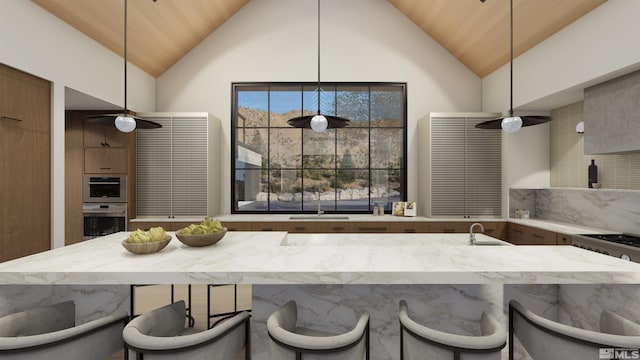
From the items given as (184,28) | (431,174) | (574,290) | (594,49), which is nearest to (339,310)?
(574,290)

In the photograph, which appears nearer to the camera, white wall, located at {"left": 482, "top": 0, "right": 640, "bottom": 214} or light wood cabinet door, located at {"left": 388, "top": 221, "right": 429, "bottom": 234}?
white wall, located at {"left": 482, "top": 0, "right": 640, "bottom": 214}

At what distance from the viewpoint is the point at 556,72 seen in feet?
11.0

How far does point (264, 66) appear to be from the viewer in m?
4.80

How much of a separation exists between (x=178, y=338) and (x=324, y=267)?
2.23 ft

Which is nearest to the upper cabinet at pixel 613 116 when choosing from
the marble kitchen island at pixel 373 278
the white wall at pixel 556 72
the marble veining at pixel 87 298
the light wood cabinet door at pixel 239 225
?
the white wall at pixel 556 72

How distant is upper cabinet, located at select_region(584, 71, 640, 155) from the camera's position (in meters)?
2.64

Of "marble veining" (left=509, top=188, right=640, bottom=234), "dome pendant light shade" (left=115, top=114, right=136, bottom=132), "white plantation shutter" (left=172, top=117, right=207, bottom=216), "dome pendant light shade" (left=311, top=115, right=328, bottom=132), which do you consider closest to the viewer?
"dome pendant light shade" (left=115, top=114, right=136, bottom=132)

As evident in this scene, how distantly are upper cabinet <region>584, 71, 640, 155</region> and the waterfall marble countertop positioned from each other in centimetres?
162

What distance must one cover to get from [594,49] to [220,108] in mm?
4643

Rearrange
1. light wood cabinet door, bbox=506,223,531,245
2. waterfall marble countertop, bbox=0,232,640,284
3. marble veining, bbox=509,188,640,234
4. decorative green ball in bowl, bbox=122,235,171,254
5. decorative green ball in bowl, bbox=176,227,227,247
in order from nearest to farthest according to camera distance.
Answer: waterfall marble countertop, bbox=0,232,640,284
decorative green ball in bowl, bbox=122,235,171,254
decorative green ball in bowl, bbox=176,227,227,247
marble veining, bbox=509,188,640,234
light wood cabinet door, bbox=506,223,531,245

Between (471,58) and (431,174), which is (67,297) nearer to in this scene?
(431,174)

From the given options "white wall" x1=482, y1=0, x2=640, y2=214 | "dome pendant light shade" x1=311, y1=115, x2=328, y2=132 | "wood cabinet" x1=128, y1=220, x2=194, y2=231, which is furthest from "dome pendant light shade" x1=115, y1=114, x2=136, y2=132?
"white wall" x1=482, y1=0, x2=640, y2=214

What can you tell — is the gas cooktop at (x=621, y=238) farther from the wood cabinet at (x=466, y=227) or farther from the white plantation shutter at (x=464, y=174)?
the white plantation shutter at (x=464, y=174)

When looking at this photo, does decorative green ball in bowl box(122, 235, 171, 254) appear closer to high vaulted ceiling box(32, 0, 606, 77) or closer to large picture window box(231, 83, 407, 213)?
high vaulted ceiling box(32, 0, 606, 77)
